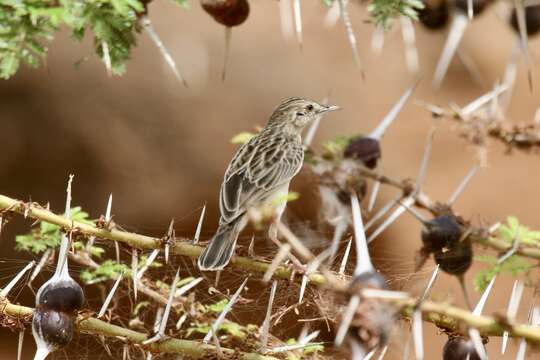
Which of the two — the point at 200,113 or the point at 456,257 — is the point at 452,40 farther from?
the point at 200,113

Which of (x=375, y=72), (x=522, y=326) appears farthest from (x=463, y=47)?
(x=522, y=326)

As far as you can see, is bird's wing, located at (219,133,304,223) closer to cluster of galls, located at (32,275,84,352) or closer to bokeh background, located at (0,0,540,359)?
cluster of galls, located at (32,275,84,352)

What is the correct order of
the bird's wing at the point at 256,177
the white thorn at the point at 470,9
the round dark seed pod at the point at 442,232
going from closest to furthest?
the round dark seed pod at the point at 442,232 < the white thorn at the point at 470,9 < the bird's wing at the point at 256,177

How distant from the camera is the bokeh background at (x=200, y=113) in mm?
6020

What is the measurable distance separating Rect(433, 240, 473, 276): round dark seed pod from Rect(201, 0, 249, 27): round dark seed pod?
2.41 feet

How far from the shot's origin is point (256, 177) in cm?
341

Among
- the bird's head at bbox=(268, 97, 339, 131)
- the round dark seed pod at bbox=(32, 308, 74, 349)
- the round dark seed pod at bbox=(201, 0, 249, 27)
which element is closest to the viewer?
the round dark seed pod at bbox=(201, 0, 249, 27)

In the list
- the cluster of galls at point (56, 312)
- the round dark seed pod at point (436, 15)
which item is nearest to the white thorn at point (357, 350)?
the round dark seed pod at point (436, 15)

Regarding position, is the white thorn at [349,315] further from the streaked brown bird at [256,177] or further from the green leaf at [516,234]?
the streaked brown bird at [256,177]

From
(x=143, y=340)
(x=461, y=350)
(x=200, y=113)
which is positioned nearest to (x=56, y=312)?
(x=143, y=340)

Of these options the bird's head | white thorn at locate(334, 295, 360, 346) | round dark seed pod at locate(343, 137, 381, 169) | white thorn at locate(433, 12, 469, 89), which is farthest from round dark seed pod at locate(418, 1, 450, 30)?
the bird's head

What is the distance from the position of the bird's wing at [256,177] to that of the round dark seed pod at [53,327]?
34.1 inches

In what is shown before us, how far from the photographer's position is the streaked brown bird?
306 cm

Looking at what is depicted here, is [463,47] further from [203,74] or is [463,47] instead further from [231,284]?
[231,284]
